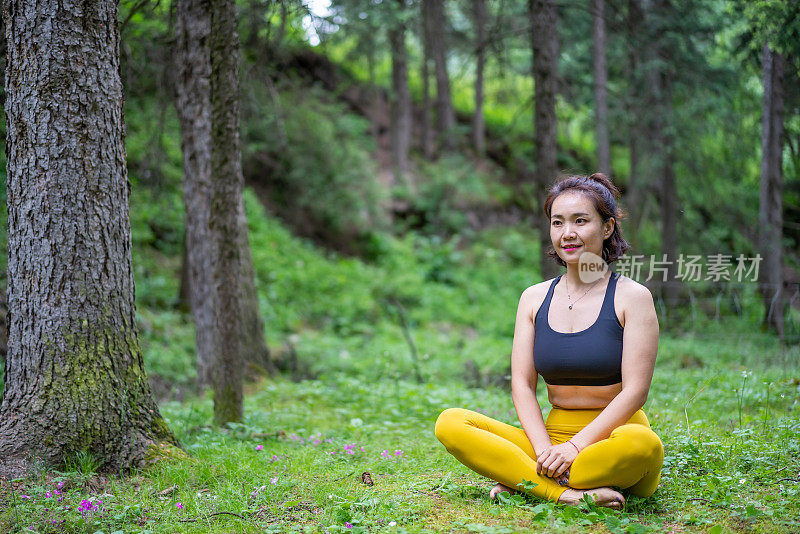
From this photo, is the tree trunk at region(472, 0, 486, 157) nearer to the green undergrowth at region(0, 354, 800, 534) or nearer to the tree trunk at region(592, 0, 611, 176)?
the tree trunk at region(592, 0, 611, 176)

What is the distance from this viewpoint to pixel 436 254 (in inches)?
691

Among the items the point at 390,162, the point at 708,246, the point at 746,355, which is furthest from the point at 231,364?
the point at 390,162

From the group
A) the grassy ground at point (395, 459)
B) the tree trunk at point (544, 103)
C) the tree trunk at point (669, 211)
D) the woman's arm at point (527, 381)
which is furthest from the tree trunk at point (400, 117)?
the woman's arm at point (527, 381)

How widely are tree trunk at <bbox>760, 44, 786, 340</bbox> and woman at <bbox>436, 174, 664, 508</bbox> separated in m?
6.60

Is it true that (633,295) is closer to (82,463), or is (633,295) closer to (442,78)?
(82,463)

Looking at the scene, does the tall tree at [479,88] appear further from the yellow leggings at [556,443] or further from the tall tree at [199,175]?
the yellow leggings at [556,443]

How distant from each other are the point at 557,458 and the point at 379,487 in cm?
111

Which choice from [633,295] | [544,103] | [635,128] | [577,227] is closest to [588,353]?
[633,295]

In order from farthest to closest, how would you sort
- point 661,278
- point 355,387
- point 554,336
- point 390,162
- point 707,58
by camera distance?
point 390,162 < point 661,278 < point 707,58 < point 355,387 < point 554,336

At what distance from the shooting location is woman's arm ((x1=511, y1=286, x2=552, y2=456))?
10.7 ft

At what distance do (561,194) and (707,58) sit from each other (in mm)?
10024

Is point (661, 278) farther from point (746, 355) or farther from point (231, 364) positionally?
point (231, 364)

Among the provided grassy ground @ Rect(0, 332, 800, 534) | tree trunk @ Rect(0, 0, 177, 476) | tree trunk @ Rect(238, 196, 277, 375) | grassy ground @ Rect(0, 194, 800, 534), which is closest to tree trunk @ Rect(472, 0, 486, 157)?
grassy ground @ Rect(0, 194, 800, 534)

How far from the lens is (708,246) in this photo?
45.5ft
